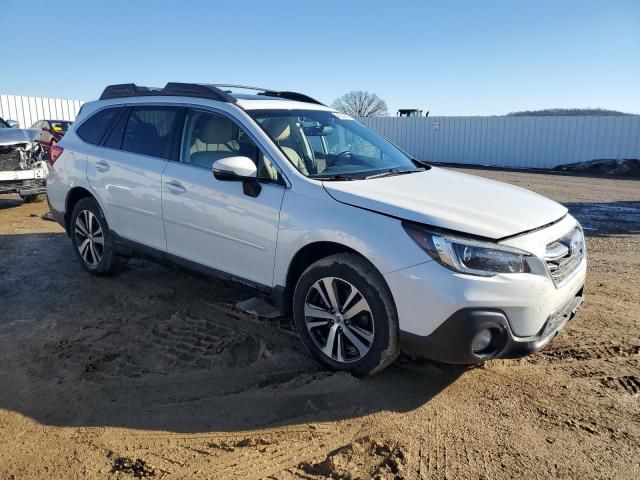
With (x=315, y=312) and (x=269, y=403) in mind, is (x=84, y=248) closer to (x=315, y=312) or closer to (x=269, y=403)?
(x=315, y=312)

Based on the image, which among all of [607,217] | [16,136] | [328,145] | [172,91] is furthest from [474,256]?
[16,136]

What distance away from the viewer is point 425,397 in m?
3.30

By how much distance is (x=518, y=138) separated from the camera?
2472 cm

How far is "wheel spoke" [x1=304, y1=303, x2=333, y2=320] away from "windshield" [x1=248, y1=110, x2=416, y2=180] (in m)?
0.93

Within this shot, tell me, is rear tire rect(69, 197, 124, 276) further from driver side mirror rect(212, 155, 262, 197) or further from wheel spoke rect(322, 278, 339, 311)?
wheel spoke rect(322, 278, 339, 311)

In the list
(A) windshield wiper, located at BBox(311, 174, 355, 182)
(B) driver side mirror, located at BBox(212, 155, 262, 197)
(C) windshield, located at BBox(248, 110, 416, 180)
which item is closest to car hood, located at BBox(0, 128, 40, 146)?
(C) windshield, located at BBox(248, 110, 416, 180)

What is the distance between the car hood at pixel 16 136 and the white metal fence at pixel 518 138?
20.8 metres

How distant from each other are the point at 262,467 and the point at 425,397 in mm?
1159

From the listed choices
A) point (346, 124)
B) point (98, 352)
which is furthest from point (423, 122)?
point (98, 352)

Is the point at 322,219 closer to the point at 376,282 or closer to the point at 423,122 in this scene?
the point at 376,282

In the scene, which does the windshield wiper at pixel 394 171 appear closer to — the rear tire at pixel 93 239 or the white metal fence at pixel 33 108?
the rear tire at pixel 93 239

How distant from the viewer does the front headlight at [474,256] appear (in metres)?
2.96

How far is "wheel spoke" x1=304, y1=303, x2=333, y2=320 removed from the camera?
351 cm

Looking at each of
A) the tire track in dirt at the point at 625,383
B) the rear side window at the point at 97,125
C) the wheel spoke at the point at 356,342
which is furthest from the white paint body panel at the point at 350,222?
the tire track in dirt at the point at 625,383
